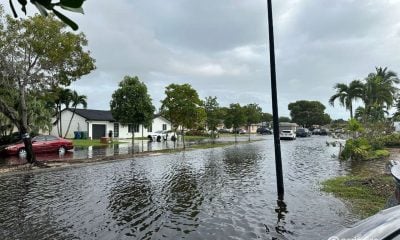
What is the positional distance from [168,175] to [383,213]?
482 inches

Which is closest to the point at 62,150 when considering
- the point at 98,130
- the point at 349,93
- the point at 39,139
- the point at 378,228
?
the point at 39,139

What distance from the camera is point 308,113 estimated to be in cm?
11319

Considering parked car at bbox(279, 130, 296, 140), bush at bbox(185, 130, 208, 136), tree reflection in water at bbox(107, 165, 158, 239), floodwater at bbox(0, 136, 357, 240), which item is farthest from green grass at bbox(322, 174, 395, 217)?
bush at bbox(185, 130, 208, 136)

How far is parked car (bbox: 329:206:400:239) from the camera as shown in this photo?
2.26 meters

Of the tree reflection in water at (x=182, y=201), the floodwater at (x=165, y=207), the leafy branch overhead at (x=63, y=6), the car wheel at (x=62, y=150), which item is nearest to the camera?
the leafy branch overhead at (x=63, y=6)

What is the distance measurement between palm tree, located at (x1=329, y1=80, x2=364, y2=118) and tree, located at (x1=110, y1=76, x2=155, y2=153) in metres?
32.6

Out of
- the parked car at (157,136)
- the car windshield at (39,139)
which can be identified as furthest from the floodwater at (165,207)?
the parked car at (157,136)

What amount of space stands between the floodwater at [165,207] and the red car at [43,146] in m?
9.60

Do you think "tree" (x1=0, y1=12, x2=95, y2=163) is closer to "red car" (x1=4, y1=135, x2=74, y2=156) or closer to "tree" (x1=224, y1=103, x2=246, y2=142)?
"red car" (x1=4, y1=135, x2=74, y2=156)

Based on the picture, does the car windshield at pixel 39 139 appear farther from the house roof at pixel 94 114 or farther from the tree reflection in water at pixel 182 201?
the house roof at pixel 94 114

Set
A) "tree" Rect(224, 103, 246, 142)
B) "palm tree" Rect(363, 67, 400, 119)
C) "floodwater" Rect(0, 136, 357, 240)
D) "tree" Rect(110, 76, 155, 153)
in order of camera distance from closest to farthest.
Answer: "floodwater" Rect(0, 136, 357, 240) → "tree" Rect(110, 76, 155, 153) → "palm tree" Rect(363, 67, 400, 119) → "tree" Rect(224, 103, 246, 142)

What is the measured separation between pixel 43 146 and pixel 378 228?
2584 cm

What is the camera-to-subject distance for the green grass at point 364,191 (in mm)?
8617

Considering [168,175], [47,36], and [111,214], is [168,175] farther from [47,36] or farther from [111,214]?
[47,36]
